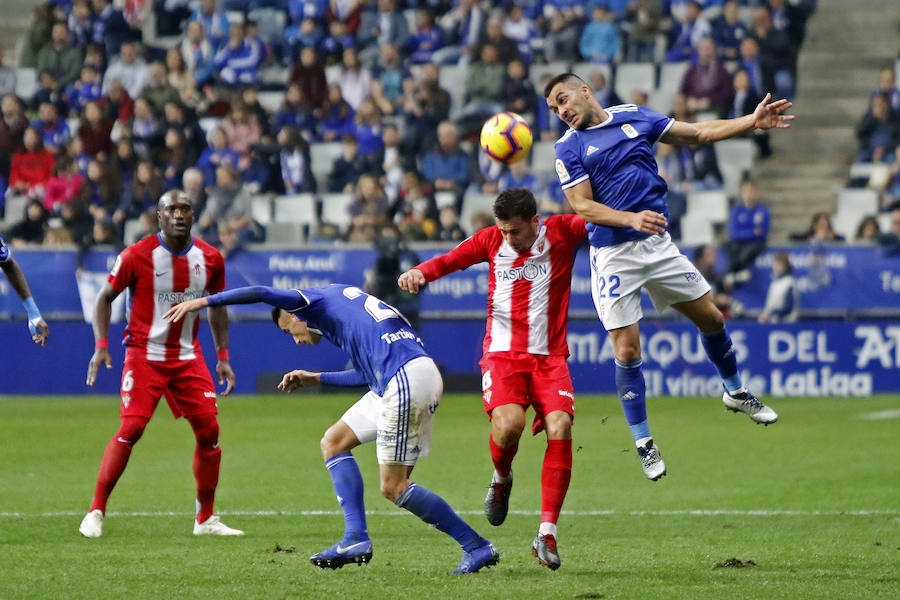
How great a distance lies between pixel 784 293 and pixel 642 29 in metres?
6.65

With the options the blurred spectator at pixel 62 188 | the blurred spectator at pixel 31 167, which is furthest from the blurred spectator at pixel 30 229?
the blurred spectator at pixel 31 167

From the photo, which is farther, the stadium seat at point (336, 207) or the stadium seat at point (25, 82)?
the stadium seat at point (25, 82)

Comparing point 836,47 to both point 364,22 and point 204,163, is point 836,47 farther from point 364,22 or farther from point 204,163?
point 204,163

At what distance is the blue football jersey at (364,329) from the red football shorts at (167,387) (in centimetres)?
197

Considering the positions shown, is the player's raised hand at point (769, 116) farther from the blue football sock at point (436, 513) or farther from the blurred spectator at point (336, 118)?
the blurred spectator at point (336, 118)

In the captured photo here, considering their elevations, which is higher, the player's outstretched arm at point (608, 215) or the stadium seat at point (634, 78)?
the stadium seat at point (634, 78)

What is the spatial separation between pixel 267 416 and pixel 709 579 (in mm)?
10275

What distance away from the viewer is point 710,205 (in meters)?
20.8

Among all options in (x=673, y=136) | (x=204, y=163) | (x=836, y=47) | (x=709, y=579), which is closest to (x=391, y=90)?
(x=204, y=163)

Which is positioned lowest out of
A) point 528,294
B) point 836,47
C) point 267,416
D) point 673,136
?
point 267,416

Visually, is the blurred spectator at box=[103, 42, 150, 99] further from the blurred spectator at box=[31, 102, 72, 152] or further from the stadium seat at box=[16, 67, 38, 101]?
the stadium seat at box=[16, 67, 38, 101]

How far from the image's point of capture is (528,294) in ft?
27.3

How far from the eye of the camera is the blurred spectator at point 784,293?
60.2ft

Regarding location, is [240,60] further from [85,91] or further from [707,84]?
[707,84]
